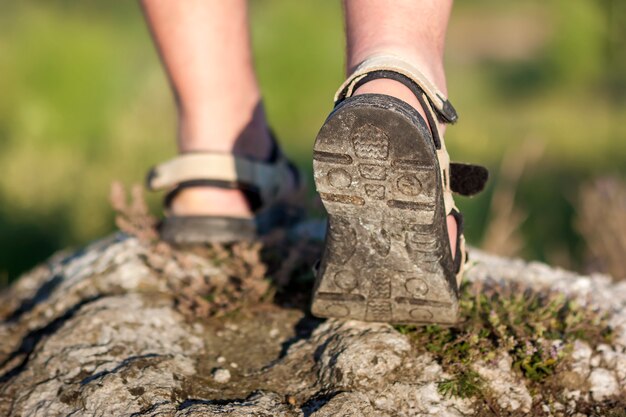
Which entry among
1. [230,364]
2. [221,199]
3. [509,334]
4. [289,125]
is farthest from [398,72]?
[289,125]

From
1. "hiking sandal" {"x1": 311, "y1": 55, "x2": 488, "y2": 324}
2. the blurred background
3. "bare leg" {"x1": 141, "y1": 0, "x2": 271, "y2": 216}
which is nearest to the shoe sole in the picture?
"hiking sandal" {"x1": 311, "y1": 55, "x2": 488, "y2": 324}

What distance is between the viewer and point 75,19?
623 cm

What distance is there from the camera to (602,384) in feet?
5.45

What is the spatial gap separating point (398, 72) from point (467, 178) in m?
0.31

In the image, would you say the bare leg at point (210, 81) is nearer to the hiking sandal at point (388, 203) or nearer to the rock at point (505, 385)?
the hiking sandal at point (388, 203)

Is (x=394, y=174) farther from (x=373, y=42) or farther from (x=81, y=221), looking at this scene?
(x=81, y=221)

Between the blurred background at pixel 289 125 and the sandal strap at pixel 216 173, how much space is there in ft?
3.50

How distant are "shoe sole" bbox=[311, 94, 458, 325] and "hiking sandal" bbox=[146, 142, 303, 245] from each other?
0.60m

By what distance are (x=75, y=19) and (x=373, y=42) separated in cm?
509

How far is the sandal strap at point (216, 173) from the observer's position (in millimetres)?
2203

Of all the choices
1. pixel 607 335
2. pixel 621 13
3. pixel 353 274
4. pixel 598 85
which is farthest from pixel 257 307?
pixel 598 85

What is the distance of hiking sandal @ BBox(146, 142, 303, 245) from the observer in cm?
220

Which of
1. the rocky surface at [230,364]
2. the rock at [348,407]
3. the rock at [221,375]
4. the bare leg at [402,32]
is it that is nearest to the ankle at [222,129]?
the rocky surface at [230,364]

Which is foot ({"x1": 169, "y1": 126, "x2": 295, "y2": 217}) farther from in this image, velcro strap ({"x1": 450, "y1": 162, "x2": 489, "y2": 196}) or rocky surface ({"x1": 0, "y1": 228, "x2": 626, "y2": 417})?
velcro strap ({"x1": 450, "y1": 162, "x2": 489, "y2": 196})
